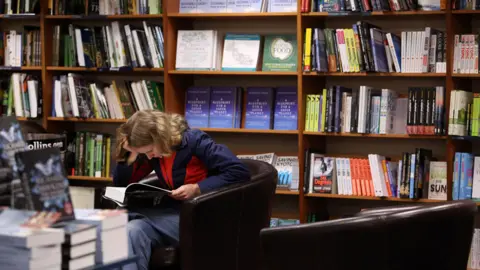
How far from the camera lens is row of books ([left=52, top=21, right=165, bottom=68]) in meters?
5.62

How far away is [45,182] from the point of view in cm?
224

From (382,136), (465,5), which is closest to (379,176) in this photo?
(382,136)

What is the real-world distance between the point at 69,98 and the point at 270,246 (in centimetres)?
329

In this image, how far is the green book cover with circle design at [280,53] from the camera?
541cm

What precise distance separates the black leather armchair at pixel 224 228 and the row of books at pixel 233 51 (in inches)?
55.3

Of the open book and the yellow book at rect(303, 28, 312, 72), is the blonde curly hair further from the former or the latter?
the yellow book at rect(303, 28, 312, 72)

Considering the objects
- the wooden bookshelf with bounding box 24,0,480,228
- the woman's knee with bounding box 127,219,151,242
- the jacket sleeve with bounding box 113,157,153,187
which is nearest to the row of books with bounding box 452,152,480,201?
the wooden bookshelf with bounding box 24,0,480,228

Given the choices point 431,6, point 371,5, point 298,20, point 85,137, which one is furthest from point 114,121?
point 431,6

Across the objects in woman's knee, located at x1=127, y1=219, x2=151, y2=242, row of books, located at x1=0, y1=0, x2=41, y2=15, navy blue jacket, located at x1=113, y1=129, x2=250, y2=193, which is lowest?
woman's knee, located at x1=127, y1=219, x2=151, y2=242

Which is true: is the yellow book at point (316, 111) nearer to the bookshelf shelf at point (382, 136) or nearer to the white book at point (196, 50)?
the bookshelf shelf at point (382, 136)

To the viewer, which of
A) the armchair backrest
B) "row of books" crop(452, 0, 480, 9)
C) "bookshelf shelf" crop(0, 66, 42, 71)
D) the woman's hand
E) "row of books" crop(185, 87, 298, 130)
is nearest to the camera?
the armchair backrest

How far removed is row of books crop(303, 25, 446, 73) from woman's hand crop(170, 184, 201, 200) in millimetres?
1636

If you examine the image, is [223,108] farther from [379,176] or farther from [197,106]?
[379,176]

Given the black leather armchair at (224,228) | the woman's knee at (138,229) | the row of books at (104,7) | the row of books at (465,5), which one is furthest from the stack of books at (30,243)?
the row of books at (104,7)
